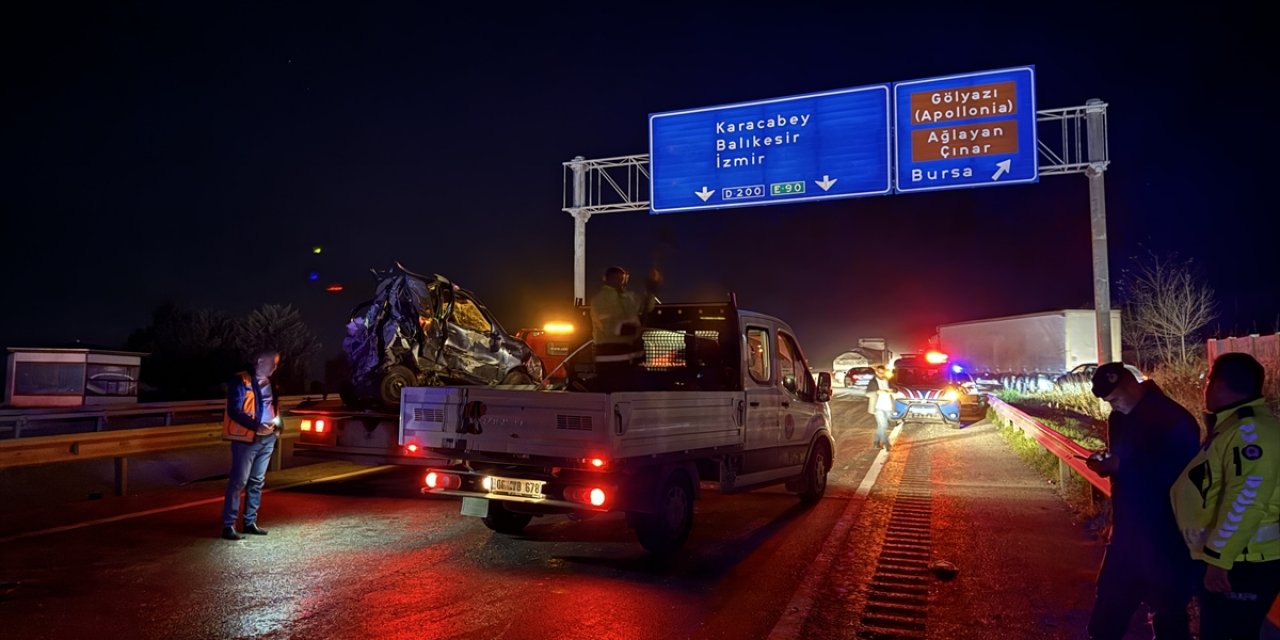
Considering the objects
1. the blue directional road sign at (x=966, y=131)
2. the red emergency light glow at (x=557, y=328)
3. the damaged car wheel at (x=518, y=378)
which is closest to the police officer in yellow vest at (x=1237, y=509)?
the damaged car wheel at (x=518, y=378)

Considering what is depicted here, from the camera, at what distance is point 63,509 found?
346 inches

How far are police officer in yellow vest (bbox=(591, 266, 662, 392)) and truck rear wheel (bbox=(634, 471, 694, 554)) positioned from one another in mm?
1166

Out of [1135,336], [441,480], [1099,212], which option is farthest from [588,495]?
[1135,336]

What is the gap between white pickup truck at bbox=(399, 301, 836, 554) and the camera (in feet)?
21.1

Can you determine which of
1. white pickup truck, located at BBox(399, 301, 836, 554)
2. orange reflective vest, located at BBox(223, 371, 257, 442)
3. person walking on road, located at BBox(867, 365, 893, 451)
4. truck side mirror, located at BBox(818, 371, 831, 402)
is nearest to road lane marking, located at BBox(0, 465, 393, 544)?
orange reflective vest, located at BBox(223, 371, 257, 442)

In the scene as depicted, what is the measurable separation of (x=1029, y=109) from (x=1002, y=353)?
24.6 metres

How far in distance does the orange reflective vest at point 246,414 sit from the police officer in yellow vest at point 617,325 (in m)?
3.22

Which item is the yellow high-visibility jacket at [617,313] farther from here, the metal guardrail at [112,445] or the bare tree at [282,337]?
the bare tree at [282,337]

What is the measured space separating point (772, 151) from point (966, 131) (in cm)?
417

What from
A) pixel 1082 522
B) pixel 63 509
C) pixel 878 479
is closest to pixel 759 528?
pixel 1082 522

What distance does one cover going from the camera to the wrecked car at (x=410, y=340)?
33.3ft

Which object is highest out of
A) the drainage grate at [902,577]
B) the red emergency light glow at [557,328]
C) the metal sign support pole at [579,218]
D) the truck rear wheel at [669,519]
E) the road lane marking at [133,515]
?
the metal sign support pole at [579,218]

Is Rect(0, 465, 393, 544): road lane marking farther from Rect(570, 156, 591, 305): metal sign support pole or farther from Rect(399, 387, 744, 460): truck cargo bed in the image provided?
Rect(570, 156, 591, 305): metal sign support pole

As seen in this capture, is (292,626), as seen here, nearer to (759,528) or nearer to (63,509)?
(759,528)
